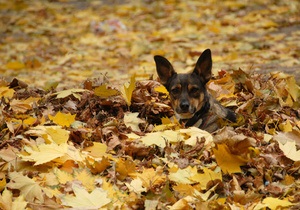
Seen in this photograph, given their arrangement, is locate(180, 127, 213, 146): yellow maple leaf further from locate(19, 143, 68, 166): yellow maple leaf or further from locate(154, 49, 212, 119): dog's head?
locate(19, 143, 68, 166): yellow maple leaf

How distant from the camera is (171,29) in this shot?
13.0 m

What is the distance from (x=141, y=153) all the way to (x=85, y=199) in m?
0.89

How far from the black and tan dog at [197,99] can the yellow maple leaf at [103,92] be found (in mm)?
486

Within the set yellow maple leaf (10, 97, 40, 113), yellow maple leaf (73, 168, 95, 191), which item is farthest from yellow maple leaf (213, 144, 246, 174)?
yellow maple leaf (10, 97, 40, 113)

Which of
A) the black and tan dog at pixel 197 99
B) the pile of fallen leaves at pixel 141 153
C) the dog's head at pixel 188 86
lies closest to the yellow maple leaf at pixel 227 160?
the pile of fallen leaves at pixel 141 153

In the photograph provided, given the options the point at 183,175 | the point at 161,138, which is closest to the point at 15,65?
the point at 161,138

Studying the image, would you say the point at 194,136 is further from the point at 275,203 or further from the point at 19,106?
the point at 19,106

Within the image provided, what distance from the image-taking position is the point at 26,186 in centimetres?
378

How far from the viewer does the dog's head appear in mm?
5109

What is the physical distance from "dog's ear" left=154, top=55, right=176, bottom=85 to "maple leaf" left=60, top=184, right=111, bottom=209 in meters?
1.93

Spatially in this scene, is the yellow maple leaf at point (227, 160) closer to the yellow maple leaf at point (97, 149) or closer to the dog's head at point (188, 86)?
the yellow maple leaf at point (97, 149)

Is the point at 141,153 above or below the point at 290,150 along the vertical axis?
below

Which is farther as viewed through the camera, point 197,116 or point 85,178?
point 197,116

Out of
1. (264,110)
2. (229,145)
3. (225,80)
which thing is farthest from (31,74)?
(229,145)
